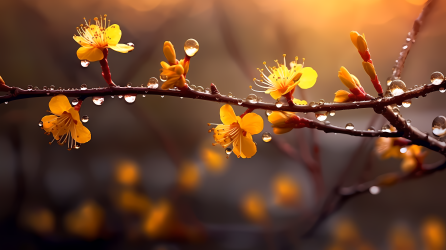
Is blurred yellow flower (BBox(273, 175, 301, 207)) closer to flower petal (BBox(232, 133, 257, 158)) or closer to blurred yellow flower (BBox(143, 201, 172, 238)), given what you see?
blurred yellow flower (BBox(143, 201, 172, 238))

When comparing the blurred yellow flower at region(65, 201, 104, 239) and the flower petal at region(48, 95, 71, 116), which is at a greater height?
the flower petal at region(48, 95, 71, 116)

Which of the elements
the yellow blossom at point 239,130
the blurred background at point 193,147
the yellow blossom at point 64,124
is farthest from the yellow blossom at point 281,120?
the blurred background at point 193,147

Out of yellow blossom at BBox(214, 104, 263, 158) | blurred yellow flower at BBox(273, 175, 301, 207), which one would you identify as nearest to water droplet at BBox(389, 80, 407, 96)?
A: yellow blossom at BBox(214, 104, 263, 158)

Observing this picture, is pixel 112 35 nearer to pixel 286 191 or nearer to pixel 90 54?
pixel 90 54

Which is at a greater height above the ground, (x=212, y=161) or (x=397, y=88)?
(x=212, y=161)

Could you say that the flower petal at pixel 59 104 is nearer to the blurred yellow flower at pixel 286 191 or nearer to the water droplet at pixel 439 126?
the water droplet at pixel 439 126

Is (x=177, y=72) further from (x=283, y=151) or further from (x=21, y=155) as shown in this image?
(x=21, y=155)

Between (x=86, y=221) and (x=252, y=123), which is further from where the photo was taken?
(x=86, y=221)

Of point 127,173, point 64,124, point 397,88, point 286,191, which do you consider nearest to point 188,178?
point 127,173

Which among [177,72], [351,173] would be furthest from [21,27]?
[351,173]
